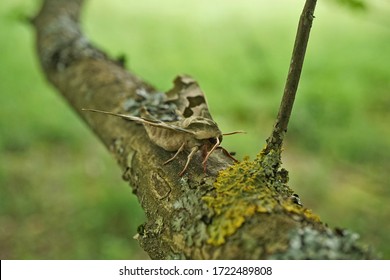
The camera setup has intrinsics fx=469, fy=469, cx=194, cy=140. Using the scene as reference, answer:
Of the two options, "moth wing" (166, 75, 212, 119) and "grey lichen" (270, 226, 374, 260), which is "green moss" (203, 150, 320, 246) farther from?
"moth wing" (166, 75, 212, 119)

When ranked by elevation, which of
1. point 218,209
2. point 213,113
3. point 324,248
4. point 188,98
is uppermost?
point 213,113

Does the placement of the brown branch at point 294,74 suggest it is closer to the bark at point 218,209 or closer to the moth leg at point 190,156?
the bark at point 218,209

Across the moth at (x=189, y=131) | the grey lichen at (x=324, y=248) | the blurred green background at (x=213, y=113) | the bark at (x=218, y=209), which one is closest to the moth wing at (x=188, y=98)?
the moth at (x=189, y=131)

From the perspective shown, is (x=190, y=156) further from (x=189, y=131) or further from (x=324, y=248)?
(x=324, y=248)

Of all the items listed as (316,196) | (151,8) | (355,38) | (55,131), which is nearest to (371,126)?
(316,196)

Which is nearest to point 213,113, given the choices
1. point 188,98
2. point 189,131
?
point 188,98
